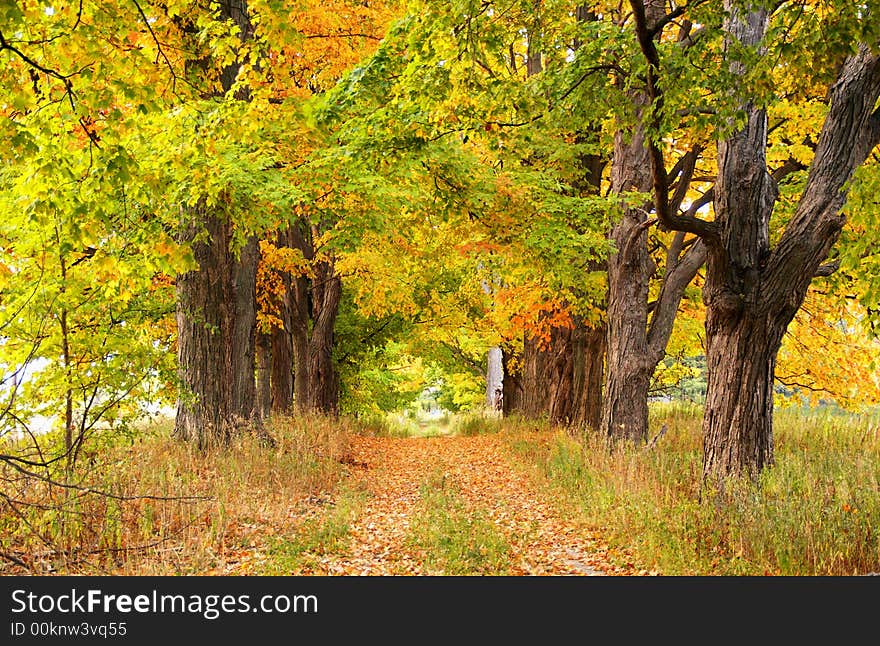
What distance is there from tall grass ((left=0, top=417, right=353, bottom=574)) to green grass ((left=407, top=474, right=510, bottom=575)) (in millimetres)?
1536

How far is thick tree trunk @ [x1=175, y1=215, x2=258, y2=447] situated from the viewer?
9.95 meters

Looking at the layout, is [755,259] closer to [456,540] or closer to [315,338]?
[456,540]

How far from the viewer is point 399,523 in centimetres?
852

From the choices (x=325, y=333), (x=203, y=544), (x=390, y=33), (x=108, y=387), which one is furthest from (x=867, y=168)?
(x=325, y=333)

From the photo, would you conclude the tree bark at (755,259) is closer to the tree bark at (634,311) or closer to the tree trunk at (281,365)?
the tree bark at (634,311)

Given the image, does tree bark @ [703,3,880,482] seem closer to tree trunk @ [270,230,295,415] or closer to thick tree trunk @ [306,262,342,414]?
thick tree trunk @ [306,262,342,414]

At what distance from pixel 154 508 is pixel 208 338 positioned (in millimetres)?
3669

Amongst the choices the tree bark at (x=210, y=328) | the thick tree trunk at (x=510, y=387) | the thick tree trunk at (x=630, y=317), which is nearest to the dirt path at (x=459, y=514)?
the thick tree trunk at (x=630, y=317)

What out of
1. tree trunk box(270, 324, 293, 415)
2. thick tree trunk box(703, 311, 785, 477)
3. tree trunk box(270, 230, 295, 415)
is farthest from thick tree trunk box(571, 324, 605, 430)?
tree trunk box(270, 324, 293, 415)

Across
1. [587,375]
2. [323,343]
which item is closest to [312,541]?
[587,375]

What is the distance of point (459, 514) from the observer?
8.58m

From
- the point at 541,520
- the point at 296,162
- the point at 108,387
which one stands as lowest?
the point at 541,520

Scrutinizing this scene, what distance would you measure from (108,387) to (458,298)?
1521cm
